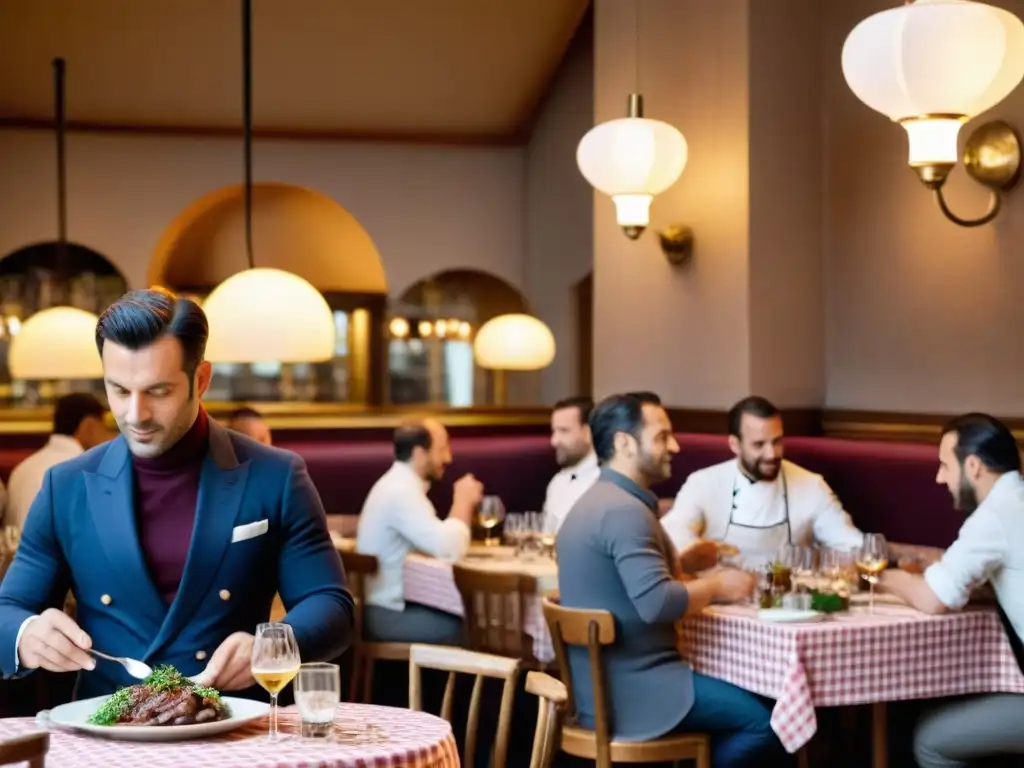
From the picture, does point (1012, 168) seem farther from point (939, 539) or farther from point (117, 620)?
point (117, 620)

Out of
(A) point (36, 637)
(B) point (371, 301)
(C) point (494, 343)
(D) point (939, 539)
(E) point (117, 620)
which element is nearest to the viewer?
(A) point (36, 637)

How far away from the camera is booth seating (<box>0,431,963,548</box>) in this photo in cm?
624


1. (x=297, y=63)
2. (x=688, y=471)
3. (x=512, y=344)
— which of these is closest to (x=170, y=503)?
(x=688, y=471)

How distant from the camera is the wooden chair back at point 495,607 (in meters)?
5.34

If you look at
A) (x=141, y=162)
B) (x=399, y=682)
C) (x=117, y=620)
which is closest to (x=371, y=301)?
(x=141, y=162)

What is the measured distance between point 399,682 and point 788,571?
263 cm

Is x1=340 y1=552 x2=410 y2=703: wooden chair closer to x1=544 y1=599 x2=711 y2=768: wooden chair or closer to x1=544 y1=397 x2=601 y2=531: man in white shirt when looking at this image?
x1=544 y1=397 x2=601 y2=531: man in white shirt

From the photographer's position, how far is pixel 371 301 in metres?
13.5

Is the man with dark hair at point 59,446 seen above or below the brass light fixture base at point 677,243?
below

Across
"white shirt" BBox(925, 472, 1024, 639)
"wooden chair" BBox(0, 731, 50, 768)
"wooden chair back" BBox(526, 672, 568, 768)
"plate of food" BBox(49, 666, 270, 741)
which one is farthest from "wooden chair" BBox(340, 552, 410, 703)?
"wooden chair" BBox(0, 731, 50, 768)

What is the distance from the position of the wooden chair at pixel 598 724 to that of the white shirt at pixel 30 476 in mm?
3227

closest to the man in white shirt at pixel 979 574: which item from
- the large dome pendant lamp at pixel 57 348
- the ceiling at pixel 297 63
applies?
the large dome pendant lamp at pixel 57 348

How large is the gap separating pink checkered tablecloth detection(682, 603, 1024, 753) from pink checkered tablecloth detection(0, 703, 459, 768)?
1.91 m

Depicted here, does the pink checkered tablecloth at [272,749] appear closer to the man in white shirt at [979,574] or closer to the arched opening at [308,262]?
the man in white shirt at [979,574]
